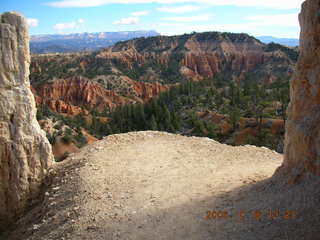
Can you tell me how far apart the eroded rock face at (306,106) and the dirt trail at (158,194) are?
1083mm

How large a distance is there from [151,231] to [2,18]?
30.3 feet

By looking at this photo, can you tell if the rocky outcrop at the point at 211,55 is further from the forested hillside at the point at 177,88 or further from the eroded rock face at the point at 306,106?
the eroded rock face at the point at 306,106

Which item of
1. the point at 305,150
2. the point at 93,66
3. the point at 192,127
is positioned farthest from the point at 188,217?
the point at 93,66

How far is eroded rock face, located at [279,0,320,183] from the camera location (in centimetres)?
831

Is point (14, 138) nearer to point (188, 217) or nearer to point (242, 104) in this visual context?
point (188, 217)

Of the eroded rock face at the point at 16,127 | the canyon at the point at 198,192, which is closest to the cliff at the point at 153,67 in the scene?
the eroded rock face at the point at 16,127

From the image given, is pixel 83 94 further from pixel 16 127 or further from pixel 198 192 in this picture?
pixel 198 192

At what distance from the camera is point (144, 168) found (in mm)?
13203
